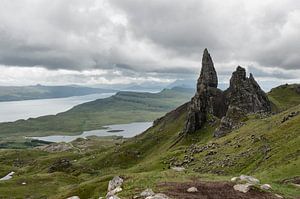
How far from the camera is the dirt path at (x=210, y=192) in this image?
3841 centimetres

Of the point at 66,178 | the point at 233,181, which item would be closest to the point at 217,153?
the point at 233,181

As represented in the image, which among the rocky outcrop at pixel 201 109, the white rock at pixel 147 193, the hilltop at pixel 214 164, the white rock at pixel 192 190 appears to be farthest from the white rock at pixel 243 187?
the rocky outcrop at pixel 201 109

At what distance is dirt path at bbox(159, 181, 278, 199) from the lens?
3841 centimetres

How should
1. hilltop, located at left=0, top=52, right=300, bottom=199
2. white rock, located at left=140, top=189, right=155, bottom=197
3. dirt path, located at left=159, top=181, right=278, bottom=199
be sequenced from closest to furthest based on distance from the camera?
1. dirt path, located at left=159, top=181, right=278, bottom=199
2. white rock, located at left=140, top=189, right=155, bottom=197
3. hilltop, located at left=0, top=52, right=300, bottom=199

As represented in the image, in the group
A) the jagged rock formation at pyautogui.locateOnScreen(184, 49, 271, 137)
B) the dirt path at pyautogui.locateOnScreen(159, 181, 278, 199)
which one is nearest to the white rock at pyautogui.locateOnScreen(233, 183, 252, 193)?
the dirt path at pyautogui.locateOnScreen(159, 181, 278, 199)

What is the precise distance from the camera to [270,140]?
8069 cm

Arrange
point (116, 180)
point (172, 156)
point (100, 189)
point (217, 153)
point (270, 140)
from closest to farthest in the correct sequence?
point (116, 180) → point (100, 189) → point (270, 140) → point (217, 153) → point (172, 156)

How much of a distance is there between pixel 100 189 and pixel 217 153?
1339 inches

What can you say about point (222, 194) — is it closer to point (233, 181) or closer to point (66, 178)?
point (233, 181)

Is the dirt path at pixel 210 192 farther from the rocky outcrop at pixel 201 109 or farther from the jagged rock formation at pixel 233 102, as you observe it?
the rocky outcrop at pixel 201 109

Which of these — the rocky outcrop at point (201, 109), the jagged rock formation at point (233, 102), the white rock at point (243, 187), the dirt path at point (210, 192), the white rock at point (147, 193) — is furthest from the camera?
the rocky outcrop at point (201, 109)

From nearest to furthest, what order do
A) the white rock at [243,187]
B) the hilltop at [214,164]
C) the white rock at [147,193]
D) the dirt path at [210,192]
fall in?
the dirt path at [210,192]
the white rock at [147,193]
the white rock at [243,187]
the hilltop at [214,164]

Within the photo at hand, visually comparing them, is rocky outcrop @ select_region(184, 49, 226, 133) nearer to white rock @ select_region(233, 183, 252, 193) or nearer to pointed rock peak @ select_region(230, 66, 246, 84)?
pointed rock peak @ select_region(230, 66, 246, 84)

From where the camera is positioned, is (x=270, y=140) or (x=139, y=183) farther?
(x=270, y=140)
